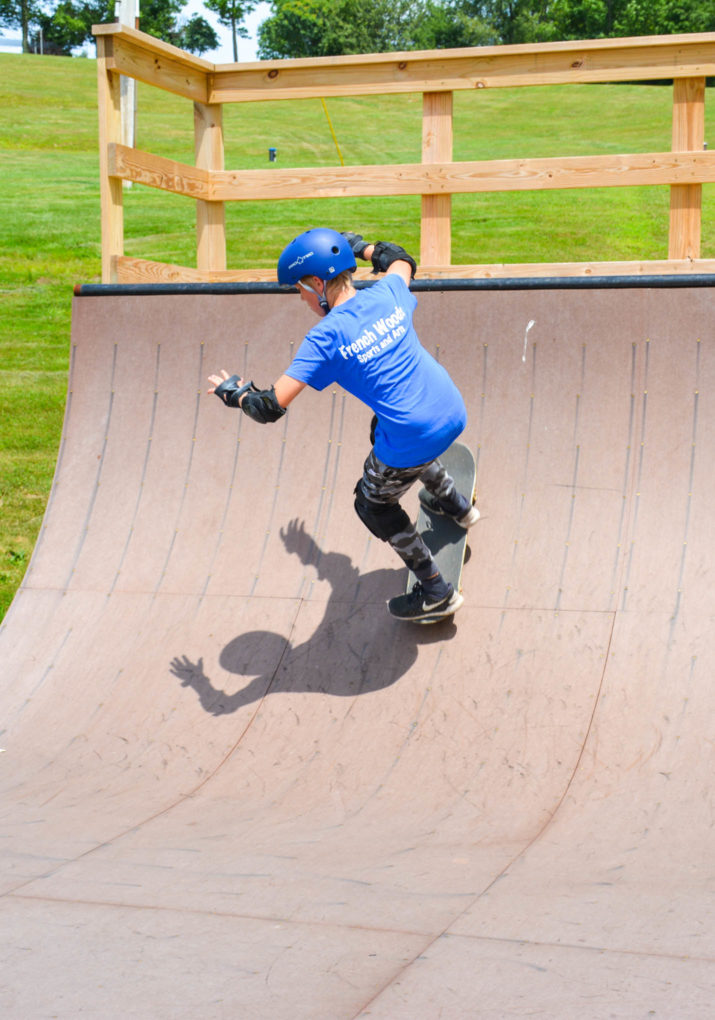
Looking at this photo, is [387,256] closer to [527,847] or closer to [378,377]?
[378,377]

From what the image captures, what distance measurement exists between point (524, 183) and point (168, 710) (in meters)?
3.95

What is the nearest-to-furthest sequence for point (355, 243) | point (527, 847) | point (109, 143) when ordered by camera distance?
point (527, 847), point (355, 243), point (109, 143)

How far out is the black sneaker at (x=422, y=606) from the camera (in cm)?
505

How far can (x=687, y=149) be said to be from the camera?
644 centimetres

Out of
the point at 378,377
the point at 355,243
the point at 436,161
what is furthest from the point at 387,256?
the point at 436,161

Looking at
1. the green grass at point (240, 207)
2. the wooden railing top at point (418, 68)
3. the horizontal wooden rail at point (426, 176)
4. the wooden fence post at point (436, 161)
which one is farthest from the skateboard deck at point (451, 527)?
the green grass at point (240, 207)

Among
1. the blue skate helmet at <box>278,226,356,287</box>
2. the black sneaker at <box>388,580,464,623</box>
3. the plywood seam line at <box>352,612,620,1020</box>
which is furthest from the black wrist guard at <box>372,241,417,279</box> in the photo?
the plywood seam line at <box>352,612,620,1020</box>

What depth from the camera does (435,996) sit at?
284cm

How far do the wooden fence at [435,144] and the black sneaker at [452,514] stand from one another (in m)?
1.90

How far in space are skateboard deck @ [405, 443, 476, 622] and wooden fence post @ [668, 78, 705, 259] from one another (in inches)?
87.3

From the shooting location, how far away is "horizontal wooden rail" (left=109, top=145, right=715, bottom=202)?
21.0ft

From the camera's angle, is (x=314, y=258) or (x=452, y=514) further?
(x=452, y=514)

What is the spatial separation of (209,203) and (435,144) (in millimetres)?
1710

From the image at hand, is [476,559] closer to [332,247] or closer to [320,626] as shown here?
[320,626]
